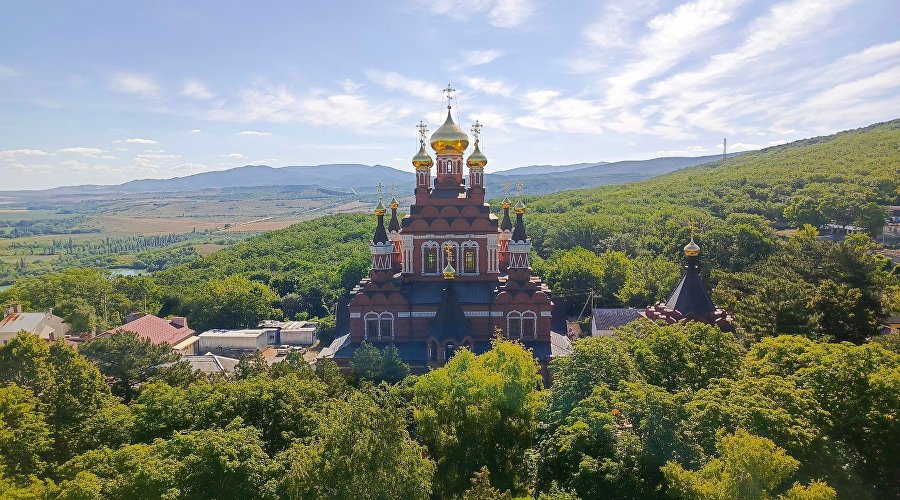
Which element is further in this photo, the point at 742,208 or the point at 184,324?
the point at 742,208

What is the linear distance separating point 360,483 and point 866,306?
25.2 meters

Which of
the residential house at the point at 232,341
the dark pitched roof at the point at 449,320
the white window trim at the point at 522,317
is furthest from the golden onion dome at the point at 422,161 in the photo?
the residential house at the point at 232,341

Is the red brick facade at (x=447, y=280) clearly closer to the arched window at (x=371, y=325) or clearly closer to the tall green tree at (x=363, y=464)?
the arched window at (x=371, y=325)

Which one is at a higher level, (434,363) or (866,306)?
(866,306)

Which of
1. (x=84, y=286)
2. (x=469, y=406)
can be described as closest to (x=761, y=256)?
(x=469, y=406)

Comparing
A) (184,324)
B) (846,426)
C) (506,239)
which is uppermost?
(506,239)

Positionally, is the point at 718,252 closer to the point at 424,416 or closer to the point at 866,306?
the point at 866,306

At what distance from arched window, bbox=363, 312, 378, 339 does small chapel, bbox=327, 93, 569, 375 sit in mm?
51

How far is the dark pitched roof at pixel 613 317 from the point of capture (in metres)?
37.4

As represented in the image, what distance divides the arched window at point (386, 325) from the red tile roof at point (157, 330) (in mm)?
15763

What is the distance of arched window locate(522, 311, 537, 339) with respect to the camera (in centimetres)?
2988

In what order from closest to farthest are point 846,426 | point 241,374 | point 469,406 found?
point 846,426 < point 469,406 < point 241,374

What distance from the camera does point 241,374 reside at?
22031 mm

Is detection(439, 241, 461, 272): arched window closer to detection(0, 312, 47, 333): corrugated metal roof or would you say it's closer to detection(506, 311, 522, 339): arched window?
detection(506, 311, 522, 339): arched window
